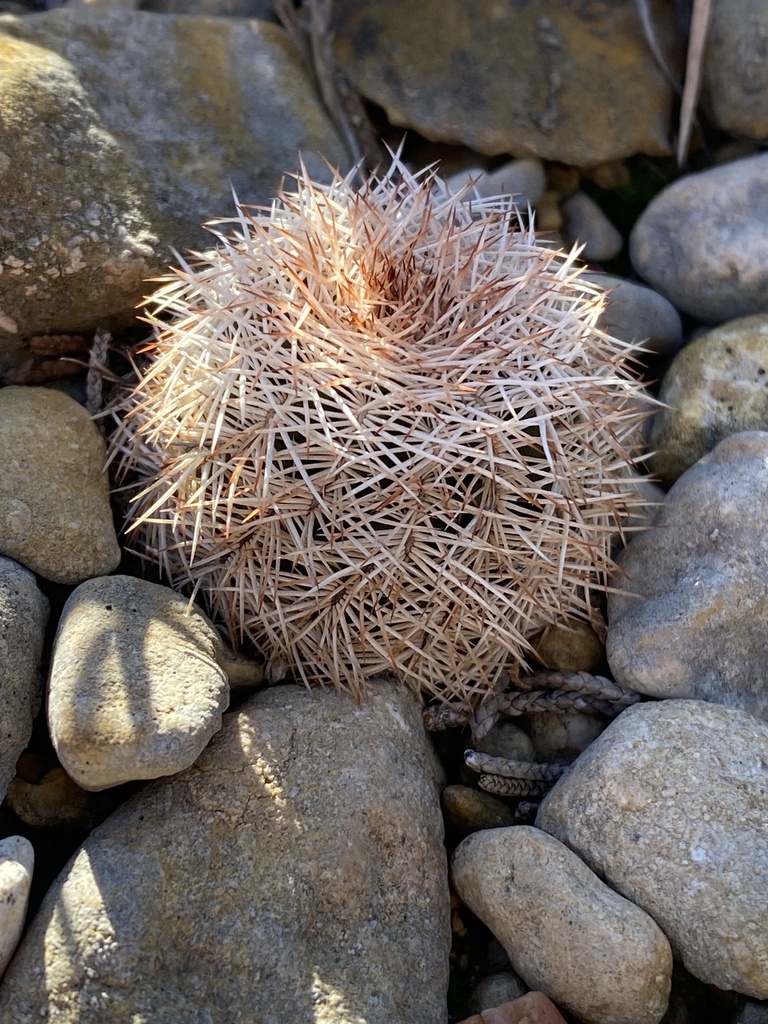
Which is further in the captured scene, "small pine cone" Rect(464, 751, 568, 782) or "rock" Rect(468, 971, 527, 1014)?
"small pine cone" Rect(464, 751, 568, 782)

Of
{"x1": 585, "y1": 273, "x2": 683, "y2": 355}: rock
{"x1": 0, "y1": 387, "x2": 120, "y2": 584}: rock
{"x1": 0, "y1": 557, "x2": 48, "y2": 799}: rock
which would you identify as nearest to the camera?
{"x1": 0, "y1": 557, "x2": 48, "y2": 799}: rock

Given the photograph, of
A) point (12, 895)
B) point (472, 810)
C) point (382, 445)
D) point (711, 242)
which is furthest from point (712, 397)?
point (12, 895)

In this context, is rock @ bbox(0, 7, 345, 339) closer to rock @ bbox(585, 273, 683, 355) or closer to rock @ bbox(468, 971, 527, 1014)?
rock @ bbox(585, 273, 683, 355)

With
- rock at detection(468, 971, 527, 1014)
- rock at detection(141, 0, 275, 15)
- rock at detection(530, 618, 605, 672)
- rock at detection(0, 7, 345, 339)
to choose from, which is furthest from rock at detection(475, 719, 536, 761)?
rock at detection(141, 0, 275, 15)

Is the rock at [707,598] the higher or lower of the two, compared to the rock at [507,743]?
higher

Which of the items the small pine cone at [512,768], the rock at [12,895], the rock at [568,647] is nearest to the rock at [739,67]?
the rock at [568,647]

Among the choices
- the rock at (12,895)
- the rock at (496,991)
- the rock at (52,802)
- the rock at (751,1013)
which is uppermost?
the rock at (12,895)

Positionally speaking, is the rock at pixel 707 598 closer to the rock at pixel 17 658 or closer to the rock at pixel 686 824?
the rock at pixel 686 824
